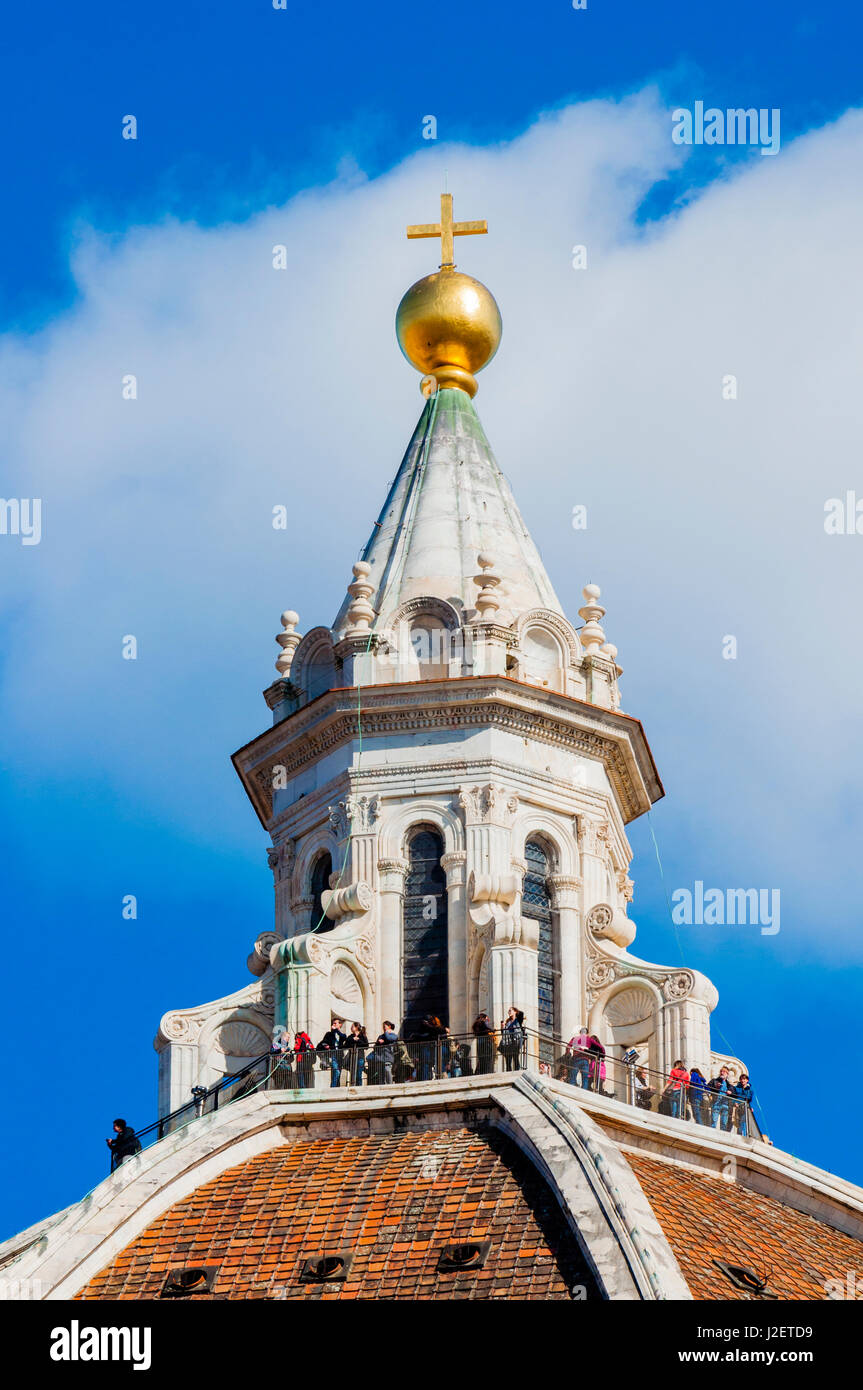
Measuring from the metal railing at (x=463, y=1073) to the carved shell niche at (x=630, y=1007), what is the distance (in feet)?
7.42

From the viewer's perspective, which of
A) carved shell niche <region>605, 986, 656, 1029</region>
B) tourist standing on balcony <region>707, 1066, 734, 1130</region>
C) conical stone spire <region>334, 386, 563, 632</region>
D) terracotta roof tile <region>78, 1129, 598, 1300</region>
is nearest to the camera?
terracotta roof tile <region>78, 1129, 598, 1300</region>

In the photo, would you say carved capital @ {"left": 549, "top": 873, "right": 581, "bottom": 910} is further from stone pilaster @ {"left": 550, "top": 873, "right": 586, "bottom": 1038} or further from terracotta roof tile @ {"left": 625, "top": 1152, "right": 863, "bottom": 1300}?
terracotta roof tile @ {"left": 625, "top": 1152, "right": 863, "bottom": 1300}

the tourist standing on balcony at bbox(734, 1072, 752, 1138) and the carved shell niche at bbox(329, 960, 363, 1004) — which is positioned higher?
the carved shell niche at bbox(329, 960, 363, 1004)

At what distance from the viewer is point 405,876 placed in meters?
67.6

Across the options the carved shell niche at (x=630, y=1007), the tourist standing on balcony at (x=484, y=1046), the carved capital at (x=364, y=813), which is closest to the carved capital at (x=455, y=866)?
the carved capital at (x=364, y=813)

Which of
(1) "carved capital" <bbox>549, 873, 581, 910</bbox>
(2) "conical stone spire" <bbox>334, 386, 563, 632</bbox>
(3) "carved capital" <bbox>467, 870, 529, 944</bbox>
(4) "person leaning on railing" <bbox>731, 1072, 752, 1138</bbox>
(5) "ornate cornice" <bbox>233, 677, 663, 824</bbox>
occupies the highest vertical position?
(2) "conical stone spire" <bbox>334, 386, 563, 632</bbox>

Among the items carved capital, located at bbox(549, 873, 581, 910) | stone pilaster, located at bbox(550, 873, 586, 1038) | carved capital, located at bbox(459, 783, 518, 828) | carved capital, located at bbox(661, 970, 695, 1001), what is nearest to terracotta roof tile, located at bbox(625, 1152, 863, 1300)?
carved capital, located at bbox(661, 970, 695, 1001)

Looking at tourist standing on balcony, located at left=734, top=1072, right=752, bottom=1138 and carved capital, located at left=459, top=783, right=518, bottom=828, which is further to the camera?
carved capital, located at left=459, top=783, right=518, bottom=828

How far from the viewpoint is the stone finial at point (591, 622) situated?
70375 mm

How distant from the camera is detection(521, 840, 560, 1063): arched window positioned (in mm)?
66312

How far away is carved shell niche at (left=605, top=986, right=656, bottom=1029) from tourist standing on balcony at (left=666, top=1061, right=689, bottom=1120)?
8.90ft
